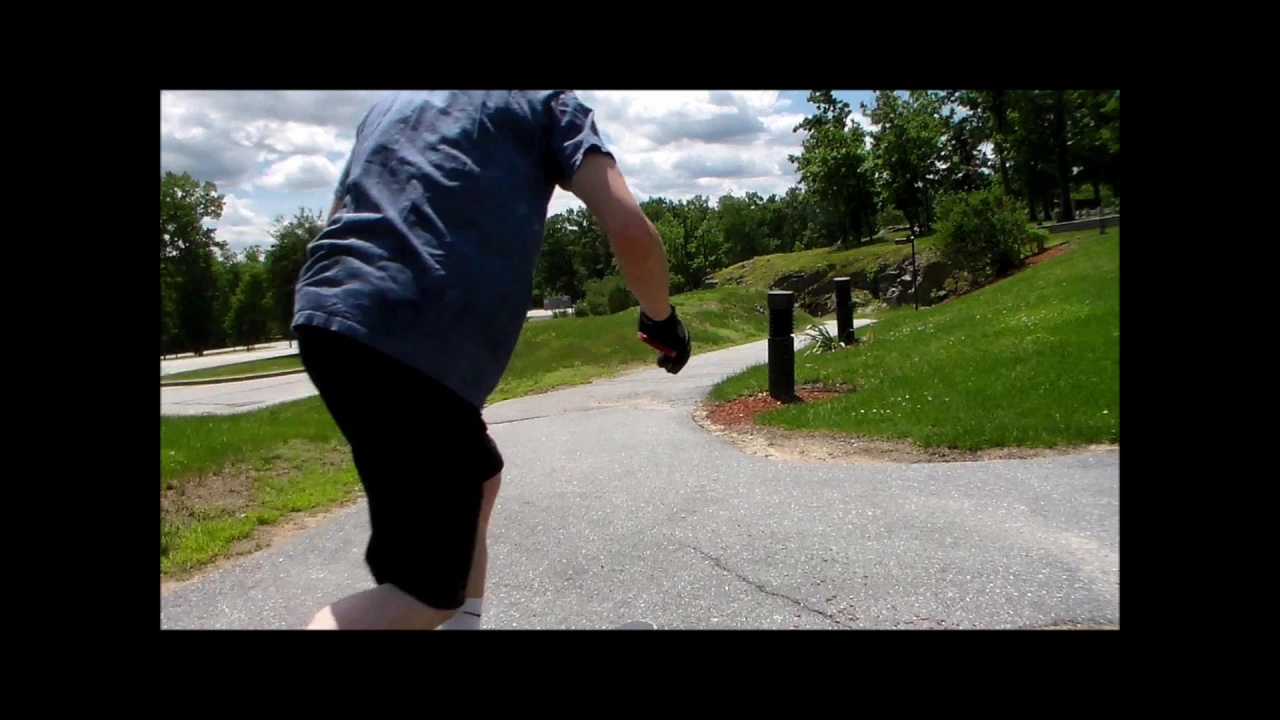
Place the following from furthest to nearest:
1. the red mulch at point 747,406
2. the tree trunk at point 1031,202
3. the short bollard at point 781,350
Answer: the tree trunk at point 1031,202 → the short bollard at point 781,350 → the red mulch at point 747,406

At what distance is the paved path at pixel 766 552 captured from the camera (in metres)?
3.17

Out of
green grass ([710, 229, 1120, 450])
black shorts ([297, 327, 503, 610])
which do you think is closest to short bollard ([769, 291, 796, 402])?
green grass ([710, 229, 1120, 450])

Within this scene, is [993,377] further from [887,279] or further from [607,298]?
[887,279]

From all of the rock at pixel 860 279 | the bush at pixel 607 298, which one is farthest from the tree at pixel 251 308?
the rock at pixel 860 279

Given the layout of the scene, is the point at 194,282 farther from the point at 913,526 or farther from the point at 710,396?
the point at 710,396

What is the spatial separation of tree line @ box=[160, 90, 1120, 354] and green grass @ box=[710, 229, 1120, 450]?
3.58 feet

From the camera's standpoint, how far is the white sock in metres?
2.23

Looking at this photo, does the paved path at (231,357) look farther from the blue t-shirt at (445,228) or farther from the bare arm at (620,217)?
the bare arm at (620,217)

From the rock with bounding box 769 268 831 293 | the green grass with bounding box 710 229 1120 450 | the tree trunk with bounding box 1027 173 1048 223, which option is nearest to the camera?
the green grass with bounding box 710 229 1120 450

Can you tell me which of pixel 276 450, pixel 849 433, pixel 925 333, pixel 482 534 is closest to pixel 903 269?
pixel 925 333

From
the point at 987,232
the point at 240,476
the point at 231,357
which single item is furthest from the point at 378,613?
the point at 987,232

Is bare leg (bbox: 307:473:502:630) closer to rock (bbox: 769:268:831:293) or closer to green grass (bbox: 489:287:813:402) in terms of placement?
green grass (bbox: 489:287:813:402)

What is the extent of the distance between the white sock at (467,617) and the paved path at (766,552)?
92 cm

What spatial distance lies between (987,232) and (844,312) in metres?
8.11
